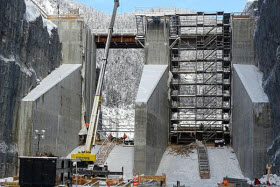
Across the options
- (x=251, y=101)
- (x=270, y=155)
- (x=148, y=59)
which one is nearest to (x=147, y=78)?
(x=148, y=59)

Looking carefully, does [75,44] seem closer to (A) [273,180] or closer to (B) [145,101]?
(B) [145,101]

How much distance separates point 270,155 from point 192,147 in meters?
10.6

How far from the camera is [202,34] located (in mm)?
41938

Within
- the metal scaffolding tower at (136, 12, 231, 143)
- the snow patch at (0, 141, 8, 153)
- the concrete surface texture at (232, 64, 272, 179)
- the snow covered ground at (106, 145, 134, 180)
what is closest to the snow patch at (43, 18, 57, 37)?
the metal scaffolding tower at (136, 12, 231, 143)

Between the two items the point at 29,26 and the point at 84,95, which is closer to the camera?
the point at 29,26

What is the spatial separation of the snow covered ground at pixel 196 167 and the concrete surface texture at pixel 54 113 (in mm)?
8194

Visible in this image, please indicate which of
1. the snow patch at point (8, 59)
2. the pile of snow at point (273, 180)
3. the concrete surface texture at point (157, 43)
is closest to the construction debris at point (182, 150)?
the concrete surface texture at point (157, 43)

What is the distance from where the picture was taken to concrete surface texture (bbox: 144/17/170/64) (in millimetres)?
39969

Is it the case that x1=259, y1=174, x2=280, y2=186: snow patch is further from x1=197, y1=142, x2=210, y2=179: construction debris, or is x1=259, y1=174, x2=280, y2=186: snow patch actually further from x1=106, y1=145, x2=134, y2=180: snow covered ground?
x1=106, y1=145, x2=134, y2=180: snow covered ground

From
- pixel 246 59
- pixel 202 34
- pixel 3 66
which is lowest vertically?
pixel 3 66

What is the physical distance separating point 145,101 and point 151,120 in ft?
6.08

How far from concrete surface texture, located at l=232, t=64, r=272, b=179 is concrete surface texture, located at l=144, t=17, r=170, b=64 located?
7.43 metres

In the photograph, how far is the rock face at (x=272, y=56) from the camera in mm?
27859

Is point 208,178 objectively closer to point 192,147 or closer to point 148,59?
point 192,147
